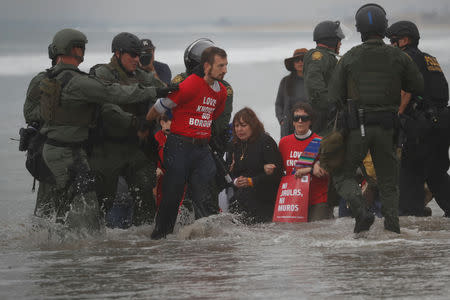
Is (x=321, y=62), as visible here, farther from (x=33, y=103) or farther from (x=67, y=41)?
(x=33, y=103)

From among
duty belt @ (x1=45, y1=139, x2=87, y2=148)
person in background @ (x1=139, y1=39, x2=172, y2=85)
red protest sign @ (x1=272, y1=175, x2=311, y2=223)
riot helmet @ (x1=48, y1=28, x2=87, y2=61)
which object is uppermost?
person in background @ (x1=139, y1=39, x2=172, y2=85)

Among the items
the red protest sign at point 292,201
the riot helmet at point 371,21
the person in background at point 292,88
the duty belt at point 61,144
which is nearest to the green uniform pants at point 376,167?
the riot helmet at point 371,21

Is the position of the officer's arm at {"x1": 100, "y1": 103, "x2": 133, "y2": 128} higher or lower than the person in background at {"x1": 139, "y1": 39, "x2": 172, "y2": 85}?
lower

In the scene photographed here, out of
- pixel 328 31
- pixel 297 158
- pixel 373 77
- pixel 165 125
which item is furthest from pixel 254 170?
pixel 373 77

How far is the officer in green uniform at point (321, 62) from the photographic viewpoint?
9867mm

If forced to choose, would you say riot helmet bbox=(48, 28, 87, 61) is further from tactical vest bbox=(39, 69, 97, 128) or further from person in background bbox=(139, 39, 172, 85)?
person in background bbox=(139, 39, 172, 85)

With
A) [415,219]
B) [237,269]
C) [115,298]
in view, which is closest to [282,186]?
[415,219]

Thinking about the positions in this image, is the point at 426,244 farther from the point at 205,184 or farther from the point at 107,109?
the point at 107,109

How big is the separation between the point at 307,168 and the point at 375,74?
2287 mm

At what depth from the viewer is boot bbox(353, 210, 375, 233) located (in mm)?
8305

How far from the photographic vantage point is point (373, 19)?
335 inches

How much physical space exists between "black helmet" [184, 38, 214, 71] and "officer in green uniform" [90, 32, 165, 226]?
426 millimetres

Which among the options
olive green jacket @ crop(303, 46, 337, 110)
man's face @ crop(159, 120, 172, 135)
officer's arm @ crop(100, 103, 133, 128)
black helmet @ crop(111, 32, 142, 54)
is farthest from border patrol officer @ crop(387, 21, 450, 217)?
officer's arm @ crop(100, 103, 133, 128)

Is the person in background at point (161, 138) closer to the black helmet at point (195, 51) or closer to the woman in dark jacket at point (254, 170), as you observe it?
the black helmet at point (195, 51)
